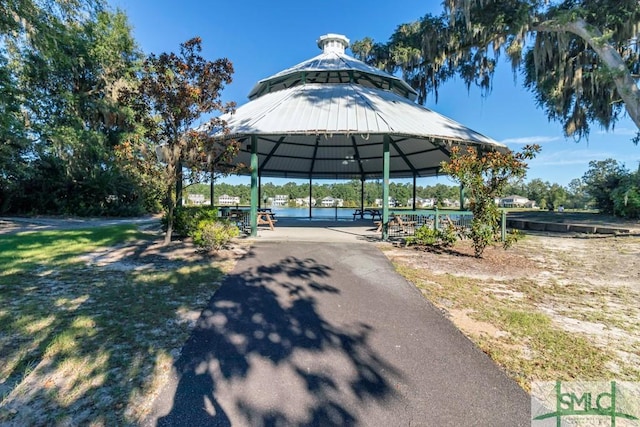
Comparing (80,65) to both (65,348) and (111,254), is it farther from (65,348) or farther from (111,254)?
(65,348)

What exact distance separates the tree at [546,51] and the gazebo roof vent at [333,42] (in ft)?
10.5

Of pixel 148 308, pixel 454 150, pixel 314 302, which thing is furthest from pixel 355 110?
pixel 148 308

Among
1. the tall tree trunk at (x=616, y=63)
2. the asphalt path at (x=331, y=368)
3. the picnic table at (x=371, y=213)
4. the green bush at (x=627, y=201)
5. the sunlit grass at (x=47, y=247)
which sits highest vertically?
the tall tree trunk at (x=616, y=63)

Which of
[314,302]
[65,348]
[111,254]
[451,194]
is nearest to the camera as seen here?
[65,348]

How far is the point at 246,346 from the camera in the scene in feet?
9.50

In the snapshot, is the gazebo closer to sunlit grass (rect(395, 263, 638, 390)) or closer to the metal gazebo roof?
the metal gazebo roof

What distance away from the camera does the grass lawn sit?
2.06m

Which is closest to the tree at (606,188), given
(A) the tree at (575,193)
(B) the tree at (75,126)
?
(B) the tree at (75,126)

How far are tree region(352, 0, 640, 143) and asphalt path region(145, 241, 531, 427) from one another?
12.6 metres

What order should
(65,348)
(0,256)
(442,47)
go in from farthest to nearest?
(442,47) → (0,256) → (65,348)

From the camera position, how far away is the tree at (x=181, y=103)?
6766 mm

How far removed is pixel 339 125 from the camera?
28.9 feet

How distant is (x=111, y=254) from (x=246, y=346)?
19.2 ft

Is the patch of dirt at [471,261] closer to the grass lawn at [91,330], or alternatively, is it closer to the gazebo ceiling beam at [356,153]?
the grass lawn at [91,330]
